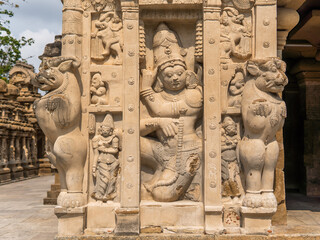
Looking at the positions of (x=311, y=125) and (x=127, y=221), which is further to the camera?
(x=311, y=125)

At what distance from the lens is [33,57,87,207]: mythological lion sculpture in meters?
4.69

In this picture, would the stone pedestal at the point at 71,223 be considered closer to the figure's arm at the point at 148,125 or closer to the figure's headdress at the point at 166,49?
the figure's arm at the point at 148,125

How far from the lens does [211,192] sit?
15.5 feet

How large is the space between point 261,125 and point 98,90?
2.33m

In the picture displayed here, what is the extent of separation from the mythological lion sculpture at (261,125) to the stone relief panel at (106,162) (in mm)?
1769

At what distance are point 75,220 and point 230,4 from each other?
377 centimetres

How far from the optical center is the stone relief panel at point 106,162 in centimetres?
483

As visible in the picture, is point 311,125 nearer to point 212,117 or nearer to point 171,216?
point 212,117

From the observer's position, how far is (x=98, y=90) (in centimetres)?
494

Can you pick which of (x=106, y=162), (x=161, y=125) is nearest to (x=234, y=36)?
(x=161, y=125)

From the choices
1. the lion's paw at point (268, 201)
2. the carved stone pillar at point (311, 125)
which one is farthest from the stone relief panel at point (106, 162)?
the carved stone pillar at point (311, 125)

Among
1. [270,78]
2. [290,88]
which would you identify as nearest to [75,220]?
[270,78]

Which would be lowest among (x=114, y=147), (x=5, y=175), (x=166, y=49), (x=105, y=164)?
(x=5, y=175)

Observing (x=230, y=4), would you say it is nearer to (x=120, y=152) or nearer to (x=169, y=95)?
(x=169, y=95)
